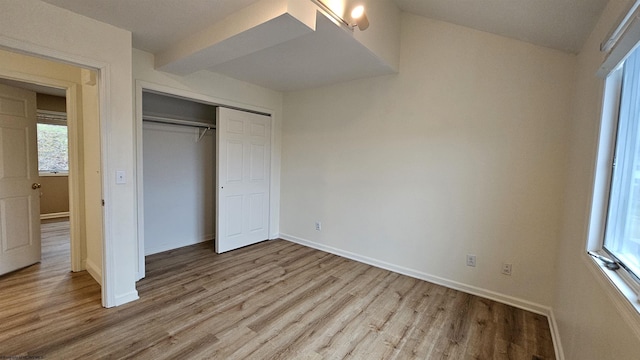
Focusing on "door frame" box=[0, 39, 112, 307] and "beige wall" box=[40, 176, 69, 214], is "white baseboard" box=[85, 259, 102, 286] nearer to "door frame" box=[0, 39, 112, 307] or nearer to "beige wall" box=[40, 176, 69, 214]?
"door frame" box=[0, 39, 112, 307]

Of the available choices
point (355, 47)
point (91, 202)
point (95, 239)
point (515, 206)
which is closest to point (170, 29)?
point (355, 47)

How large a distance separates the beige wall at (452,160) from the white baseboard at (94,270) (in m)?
2.53

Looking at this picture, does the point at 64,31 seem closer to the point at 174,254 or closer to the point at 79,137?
the point at 79,137

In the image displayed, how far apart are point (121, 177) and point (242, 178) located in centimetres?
160

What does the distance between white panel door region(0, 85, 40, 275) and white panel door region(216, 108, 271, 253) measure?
1.92 m

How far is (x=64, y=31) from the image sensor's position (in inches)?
75.0

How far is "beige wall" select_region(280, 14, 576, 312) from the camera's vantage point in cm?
231

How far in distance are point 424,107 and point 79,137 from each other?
143 inches

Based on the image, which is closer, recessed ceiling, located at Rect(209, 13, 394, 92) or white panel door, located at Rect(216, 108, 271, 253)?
recessed ceiling, located at Rect(209, 13, 394, 92)

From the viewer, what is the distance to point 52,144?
16.6 feet

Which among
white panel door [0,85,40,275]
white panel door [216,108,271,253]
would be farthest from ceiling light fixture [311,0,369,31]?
white panel door [0,85,40,275]

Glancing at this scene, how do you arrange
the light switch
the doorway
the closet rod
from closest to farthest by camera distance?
the light switch
the doorway
the closet rod

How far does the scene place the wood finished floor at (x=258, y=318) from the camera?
1.82 metres

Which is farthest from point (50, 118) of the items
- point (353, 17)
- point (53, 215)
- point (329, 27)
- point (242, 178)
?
point (353, 17)
